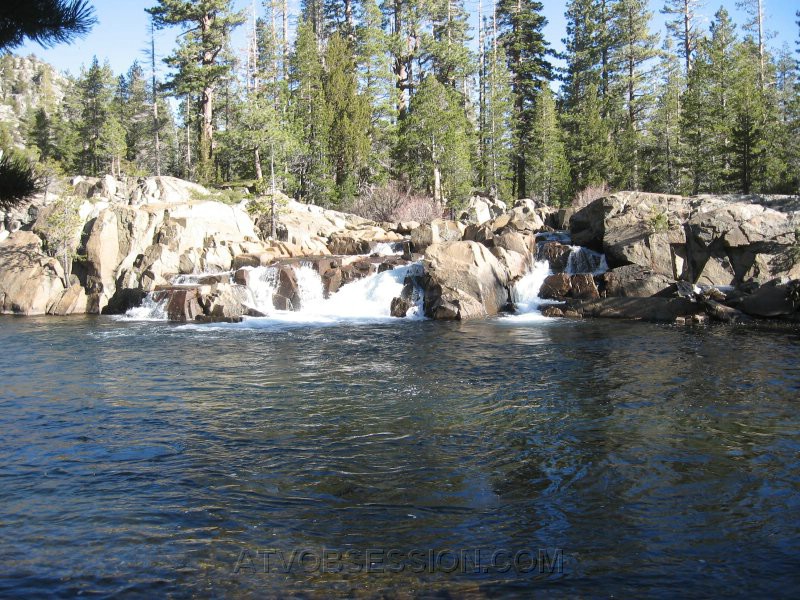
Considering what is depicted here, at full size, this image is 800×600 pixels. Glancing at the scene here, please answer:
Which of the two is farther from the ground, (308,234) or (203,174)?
(203,174)

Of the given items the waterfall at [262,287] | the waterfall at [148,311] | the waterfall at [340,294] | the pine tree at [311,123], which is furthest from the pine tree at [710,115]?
the waterfall at [148,311]

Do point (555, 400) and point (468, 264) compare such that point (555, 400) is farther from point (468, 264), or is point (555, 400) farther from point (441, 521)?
point (468, 264)

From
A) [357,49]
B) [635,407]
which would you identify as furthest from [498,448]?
[357,49]

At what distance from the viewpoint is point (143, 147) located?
57.2 metres

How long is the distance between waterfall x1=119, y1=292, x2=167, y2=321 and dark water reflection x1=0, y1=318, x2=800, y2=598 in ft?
26.6

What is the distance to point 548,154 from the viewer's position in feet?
143

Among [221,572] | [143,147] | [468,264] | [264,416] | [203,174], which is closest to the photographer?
[221,572]

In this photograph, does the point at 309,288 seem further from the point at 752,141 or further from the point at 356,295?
the point at 752,141

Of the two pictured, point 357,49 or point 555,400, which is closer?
point 555,400

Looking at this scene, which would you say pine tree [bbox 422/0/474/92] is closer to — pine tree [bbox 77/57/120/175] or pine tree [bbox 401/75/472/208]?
pine tree [bbox 401/75/472/208]

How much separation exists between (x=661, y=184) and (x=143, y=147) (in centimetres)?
4424

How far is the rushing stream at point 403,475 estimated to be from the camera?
17.8 feet

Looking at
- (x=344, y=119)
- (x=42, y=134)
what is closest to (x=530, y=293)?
(x=344, y=119)

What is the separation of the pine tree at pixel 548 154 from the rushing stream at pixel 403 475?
100.0ft
